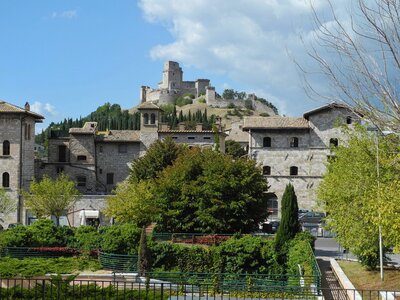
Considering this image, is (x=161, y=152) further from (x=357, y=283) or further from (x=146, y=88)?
(x=146, y=88)

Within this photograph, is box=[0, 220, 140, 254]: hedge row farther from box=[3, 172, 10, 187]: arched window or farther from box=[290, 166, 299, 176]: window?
box=[290, 166, 299, 176]: window

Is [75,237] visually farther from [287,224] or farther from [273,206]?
[273,206]

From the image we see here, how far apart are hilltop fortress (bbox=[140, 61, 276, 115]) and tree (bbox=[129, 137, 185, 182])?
101 metres

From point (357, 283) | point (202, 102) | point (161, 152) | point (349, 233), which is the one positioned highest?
point (202, 102)

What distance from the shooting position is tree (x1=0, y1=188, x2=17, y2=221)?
156 feet

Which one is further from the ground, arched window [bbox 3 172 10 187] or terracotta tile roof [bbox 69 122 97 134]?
terracotta tile roof [bbox 69 122 97 134]

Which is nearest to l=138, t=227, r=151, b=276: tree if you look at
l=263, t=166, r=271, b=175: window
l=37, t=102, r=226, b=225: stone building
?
l=263, t=166, r=271, b=175: window

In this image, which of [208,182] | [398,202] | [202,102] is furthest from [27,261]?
[202,102]

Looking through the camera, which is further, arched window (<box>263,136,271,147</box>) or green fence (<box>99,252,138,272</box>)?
arched window (<box>263,136,271,147</box>)

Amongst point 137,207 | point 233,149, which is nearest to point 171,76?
point 233,149

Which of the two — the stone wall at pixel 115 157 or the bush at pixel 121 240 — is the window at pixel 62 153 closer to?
the stone wall at pixel 115 157

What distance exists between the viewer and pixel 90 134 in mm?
60125

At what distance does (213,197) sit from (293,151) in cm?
1943

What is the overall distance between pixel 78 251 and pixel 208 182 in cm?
856
